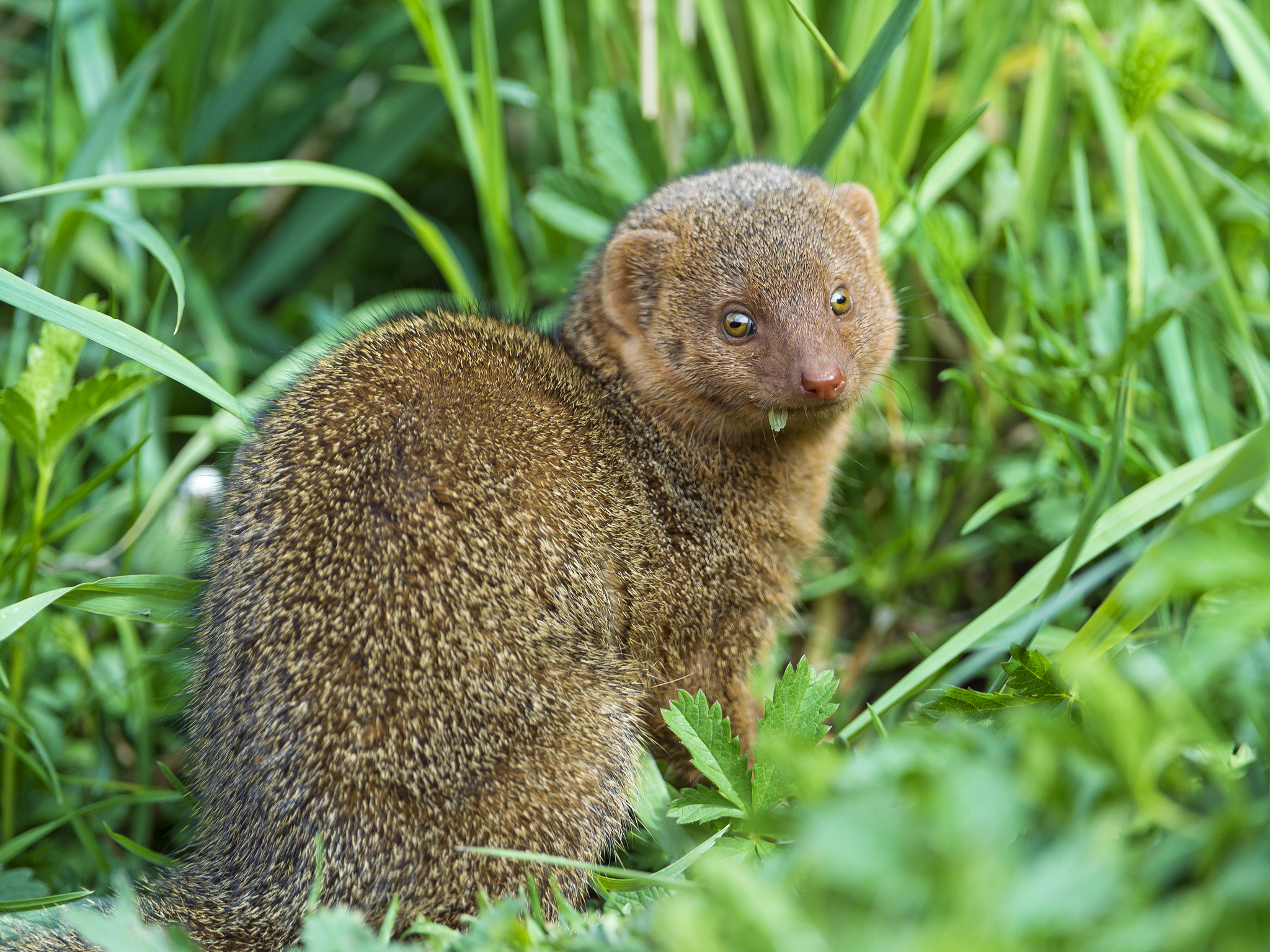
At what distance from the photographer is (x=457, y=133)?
491 centimetres

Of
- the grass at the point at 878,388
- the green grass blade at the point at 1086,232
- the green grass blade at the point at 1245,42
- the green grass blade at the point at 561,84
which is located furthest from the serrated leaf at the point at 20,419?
the green grass blade at the point at 1245,42

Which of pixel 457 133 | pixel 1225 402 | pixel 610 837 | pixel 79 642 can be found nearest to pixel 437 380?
pixel 610 837

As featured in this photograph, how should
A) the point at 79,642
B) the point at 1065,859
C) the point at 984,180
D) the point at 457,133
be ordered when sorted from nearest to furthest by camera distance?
the point at 1065,859 < the point at 79,642 < the point at 984,180 < the point at 457,133

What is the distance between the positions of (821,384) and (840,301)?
1.42 feet

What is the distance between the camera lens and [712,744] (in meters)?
2.21

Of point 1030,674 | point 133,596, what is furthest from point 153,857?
point 1030,674

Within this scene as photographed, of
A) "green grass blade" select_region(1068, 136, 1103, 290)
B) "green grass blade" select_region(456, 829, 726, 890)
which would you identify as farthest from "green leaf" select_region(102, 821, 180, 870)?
"green grass blade" select_region(1068, 136, 1103, 290)

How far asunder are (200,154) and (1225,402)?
13.7 ft

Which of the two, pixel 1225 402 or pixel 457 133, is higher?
pixel 457 133

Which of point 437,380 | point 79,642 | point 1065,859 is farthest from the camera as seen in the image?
point 79,642

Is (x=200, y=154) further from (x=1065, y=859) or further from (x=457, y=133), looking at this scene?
(x=1065, y=859)

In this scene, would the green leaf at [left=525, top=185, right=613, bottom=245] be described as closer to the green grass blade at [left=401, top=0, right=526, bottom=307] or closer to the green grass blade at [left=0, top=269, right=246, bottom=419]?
the green grass blade at [left=401, top=0, right=526, bottom=307]

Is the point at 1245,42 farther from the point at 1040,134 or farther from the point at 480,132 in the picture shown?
the point at 480,132

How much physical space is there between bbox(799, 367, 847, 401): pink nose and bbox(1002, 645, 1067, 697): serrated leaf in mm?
931
